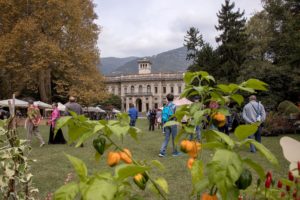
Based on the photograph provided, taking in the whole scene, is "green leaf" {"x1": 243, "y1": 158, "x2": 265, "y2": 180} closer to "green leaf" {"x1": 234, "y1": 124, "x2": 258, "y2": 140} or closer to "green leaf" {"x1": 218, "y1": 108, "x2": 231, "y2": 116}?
"green leaf" {"x1": 234, "y1": 124, "x2": 258, "y2": 140}

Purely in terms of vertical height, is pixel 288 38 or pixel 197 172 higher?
pixel 288 38

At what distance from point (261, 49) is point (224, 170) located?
2795 centimetres

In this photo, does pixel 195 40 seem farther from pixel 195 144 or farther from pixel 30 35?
pixel 195 144

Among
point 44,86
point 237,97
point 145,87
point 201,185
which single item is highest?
point 237,97

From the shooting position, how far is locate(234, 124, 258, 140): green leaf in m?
1.06

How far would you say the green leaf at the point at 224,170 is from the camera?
36.4 inches

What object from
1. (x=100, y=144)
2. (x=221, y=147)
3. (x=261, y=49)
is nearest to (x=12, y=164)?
(x=100, y=144)

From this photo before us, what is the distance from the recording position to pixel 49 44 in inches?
974

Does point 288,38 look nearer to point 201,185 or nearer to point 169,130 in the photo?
point 169,130

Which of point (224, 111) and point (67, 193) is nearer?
point (67, 193)

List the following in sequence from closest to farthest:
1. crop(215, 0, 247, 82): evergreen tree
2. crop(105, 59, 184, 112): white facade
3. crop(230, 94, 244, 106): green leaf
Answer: crop(230, 94, 244, 106): green leaf < crop(215, 0, 247, 82): evergreen tree < crop(105, 59, 184, 112): white facade

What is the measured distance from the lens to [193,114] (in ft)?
4.47

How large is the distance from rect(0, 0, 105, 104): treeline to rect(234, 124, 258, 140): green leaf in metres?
24.6

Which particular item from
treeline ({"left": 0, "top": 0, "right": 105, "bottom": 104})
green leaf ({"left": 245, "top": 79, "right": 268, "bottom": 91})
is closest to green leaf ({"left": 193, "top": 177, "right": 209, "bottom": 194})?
green leaf ({"left": 245, "top": 79, "right": 268, "bottom": 91})
